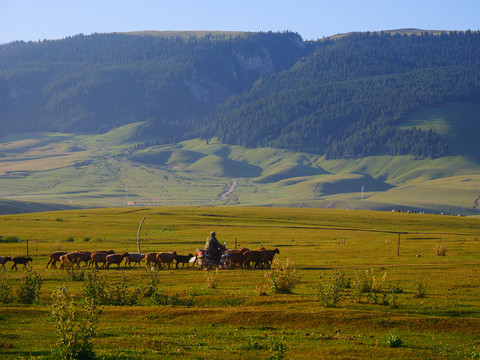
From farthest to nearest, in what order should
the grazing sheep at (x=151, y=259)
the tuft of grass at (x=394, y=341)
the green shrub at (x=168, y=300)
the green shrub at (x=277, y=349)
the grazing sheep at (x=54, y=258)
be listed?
the grazing sheep at (x=151, y=259) < the grazing sheep at (x=54, y=258) < the green shrub at (x=168, y=300) < the tuft of grass at (x=394, y=341) < the green shrub at (x=277, y=349)

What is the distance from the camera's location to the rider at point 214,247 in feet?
122

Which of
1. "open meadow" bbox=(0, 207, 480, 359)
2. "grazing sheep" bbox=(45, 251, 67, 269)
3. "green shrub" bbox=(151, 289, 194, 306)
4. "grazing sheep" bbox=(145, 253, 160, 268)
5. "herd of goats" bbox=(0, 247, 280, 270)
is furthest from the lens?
"grazing sheep" bbox=(145, 253, 160, 268)

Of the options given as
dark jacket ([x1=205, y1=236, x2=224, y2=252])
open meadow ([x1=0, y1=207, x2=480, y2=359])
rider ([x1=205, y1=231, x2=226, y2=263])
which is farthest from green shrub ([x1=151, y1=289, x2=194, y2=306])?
dark jacket ([x1=205, y1=236, x2=224, y2=252])

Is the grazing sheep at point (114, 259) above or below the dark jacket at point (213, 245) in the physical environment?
below

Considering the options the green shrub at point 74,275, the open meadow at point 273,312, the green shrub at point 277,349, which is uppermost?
the green shrub at point 277,349

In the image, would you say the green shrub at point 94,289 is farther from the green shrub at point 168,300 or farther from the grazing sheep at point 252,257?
the grazing sheep at point 252,257

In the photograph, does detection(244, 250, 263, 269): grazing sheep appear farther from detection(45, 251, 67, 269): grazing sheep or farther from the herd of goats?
detection(45, 251, 67, 269): grazing sheep

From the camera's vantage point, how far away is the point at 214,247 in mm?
37500

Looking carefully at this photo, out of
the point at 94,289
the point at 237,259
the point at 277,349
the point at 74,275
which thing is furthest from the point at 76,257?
the point at 277,349

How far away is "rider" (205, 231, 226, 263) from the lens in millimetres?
37250

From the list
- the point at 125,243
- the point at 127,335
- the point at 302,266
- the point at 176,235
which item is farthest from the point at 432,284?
the point at 176,235

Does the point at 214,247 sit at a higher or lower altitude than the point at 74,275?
higher

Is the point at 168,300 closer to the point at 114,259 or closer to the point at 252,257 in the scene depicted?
the point at 252,257

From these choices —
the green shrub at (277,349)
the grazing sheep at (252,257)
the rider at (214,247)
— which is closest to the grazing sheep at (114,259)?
the rider at (214,247)
